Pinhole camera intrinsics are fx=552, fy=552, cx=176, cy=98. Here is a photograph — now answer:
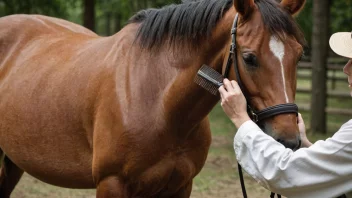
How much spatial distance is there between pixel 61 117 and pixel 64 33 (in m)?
1.11

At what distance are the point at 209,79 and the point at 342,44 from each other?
70 cm

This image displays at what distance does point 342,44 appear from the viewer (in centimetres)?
239

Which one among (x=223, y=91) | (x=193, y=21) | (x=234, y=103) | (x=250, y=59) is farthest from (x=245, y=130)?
(x=193, y=21)

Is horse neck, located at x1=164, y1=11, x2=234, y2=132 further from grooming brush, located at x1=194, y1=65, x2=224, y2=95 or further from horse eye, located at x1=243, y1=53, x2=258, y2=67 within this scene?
horse eye, located at x1=243, y1=53, x2=258, y2=67

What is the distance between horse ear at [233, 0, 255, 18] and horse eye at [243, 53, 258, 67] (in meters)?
0.22

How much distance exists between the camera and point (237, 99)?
96.4 inches

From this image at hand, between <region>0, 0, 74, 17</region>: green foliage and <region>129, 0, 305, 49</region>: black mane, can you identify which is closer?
<region>129, 0, 305, 49</region>: black mane

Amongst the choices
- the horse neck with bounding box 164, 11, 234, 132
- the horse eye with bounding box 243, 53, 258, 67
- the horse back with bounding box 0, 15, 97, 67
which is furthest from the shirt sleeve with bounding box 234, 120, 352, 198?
the horse back with bounding box 0, 15, 97, 67

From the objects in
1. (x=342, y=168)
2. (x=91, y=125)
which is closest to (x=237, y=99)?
(x=342, y=168)

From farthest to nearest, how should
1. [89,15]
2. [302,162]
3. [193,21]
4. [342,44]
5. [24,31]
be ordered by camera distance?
[89,15] → [24,31] → [193,21] → [342,44] → [302,162]

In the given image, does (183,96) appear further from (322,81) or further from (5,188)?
(322,81)

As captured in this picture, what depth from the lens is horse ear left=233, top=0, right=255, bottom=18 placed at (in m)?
2.65

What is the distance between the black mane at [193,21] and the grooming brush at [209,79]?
0.68 ft

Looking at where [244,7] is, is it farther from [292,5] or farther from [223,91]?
[223,91]
